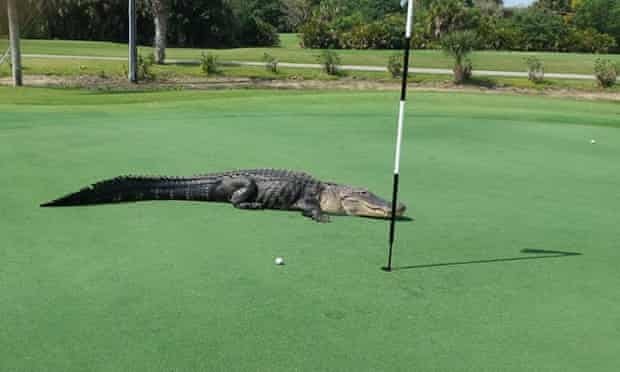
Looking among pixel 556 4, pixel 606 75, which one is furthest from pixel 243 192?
pixel 556 4

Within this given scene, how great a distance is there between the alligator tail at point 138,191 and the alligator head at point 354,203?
122 cm

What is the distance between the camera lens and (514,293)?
4637 mm

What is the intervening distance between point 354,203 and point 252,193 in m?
1.05

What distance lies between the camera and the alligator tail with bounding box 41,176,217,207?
21.2ft

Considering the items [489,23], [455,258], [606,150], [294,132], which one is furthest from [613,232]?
[489,23]

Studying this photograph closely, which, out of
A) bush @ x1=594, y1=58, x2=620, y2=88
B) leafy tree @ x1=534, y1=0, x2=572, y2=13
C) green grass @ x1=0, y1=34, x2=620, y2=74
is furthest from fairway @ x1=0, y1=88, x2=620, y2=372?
leafy tree @ x1=534, y1=0, x2=572, y2=13

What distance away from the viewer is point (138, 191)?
6648mm

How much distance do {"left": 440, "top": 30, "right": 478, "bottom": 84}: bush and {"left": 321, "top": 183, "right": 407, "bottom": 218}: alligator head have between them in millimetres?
20083

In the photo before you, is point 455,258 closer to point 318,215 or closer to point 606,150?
point 318,215

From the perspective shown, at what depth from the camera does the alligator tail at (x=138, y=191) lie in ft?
21.2

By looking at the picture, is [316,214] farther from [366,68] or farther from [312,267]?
[366,68]

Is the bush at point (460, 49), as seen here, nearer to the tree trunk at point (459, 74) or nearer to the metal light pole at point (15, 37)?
the tree trunk at point (459, 74)

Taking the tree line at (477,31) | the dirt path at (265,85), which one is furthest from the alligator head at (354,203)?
the tree line at (477,31)

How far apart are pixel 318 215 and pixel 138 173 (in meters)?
2.88
